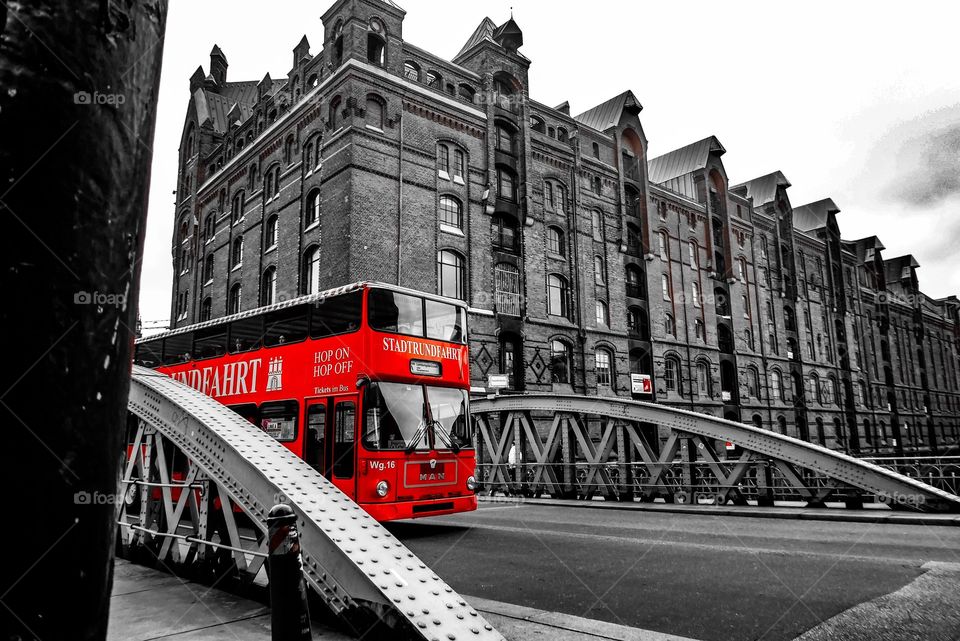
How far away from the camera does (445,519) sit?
1337cm

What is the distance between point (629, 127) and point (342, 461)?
95.7 feet

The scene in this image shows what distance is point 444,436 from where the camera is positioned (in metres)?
11.1

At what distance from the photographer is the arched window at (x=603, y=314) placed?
29.6 m

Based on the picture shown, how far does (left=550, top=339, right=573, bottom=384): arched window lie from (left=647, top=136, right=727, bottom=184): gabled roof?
18.5m

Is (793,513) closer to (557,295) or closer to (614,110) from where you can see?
(557,295)

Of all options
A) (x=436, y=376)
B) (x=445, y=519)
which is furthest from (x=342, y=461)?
(x=445, y=519)

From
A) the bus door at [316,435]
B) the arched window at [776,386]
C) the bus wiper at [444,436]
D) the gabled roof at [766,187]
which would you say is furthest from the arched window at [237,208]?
the gabled roof at [766,187]

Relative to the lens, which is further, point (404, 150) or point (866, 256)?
point (866, 256)

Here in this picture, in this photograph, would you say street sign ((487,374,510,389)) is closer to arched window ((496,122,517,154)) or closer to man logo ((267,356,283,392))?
arched window ((496,122,517,154))

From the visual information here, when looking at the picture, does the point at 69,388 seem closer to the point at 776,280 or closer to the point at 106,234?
the point at 106,234

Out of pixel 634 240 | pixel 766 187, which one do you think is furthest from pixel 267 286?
pixel 766 187

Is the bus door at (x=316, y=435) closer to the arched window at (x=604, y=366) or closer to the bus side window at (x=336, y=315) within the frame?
the bus side window at (x=336, y=315)

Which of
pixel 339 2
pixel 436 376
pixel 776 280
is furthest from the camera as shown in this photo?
pixel 776 280

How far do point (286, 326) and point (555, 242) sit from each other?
18.8 meters
